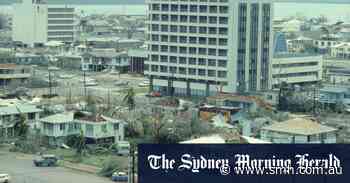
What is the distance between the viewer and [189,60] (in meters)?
11.3

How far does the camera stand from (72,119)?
7.73 metres

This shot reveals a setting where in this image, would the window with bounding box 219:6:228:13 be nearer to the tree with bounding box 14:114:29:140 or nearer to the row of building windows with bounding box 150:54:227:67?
the row of building windows with bounding box 150:54:227:67

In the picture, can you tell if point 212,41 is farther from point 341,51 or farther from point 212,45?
point 341,51

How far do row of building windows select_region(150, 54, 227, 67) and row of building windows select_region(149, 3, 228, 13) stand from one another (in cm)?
61

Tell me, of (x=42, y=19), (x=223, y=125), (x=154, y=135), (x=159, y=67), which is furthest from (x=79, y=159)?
(x=42, y=19)

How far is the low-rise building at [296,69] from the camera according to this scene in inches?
465

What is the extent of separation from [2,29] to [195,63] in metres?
15.5

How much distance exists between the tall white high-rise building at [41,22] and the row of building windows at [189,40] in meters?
8.26

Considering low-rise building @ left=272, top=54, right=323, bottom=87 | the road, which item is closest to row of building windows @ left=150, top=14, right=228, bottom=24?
low-rise building @ left=272, top=54, right=323, bottom=87

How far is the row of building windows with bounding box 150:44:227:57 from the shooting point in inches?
433

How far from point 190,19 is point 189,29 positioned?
129 mm

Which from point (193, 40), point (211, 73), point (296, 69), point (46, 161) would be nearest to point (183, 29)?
point (193, 40)

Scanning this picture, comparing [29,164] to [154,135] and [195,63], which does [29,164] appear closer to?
[154,135]

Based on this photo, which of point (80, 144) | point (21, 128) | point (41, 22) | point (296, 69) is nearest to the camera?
point (80, 144)
